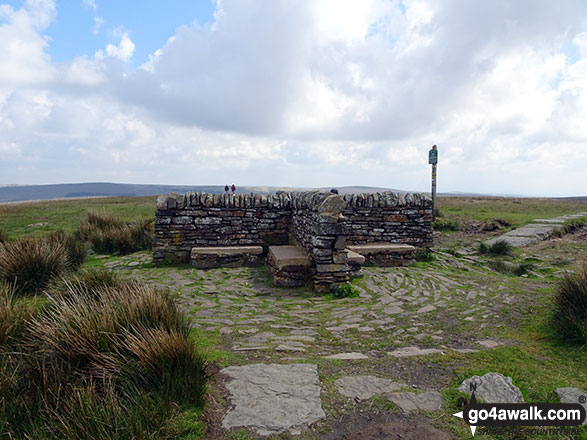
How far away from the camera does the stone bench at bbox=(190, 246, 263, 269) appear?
786 cm

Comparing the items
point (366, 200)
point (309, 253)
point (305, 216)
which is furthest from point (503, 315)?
point (366, 200)

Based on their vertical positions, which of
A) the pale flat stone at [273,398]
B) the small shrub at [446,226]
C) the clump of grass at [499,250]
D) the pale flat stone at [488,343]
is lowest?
the pale flat stone at [488,343]

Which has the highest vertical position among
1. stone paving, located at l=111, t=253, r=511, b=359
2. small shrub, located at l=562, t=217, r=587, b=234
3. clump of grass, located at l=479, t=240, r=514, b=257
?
small shrub, located at l=562, t=217, r=587, b=234

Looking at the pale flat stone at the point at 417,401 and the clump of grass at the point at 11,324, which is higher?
the clump of grass at the point at 11,324

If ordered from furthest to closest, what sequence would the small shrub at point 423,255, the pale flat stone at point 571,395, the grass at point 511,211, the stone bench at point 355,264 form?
the grass at point 511,211 → the small shrub at point 423,255 → the stone bench at point 355,264 → the pale flat stone at point 571,395

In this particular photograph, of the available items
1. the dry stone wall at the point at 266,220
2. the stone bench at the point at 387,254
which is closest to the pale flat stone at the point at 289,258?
the dry stone wall at the point at 266,220

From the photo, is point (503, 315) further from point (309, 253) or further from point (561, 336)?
point (309, 253)

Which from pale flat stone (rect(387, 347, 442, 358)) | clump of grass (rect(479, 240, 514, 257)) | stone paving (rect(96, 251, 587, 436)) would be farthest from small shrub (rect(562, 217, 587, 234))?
pale flat stone (rect(387, 347, 442, 358))

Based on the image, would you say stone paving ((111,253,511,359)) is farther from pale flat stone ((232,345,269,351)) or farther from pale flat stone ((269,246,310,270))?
pale flat stone ((269,246,310,270))

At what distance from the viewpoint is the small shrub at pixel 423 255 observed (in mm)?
8719

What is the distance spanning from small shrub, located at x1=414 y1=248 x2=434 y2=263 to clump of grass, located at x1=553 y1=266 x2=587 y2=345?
4.20 meters

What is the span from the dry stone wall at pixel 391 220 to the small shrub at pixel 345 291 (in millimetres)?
2912

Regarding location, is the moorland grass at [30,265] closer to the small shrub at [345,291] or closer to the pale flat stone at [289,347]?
the pale flat stone at [289,347]

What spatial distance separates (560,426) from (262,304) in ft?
12.9
